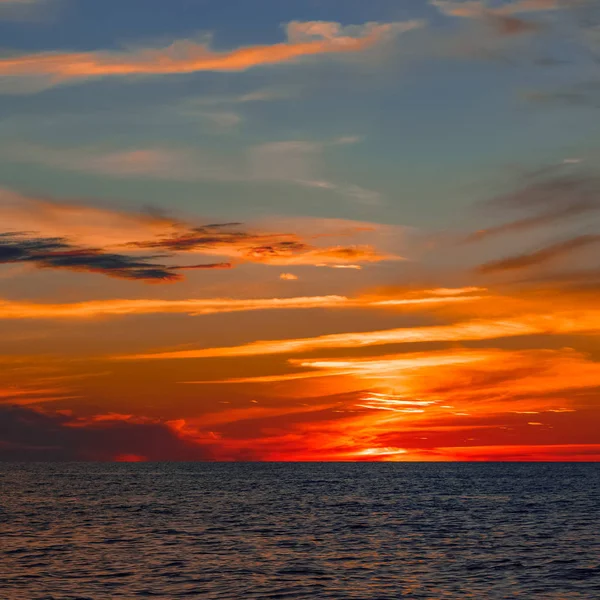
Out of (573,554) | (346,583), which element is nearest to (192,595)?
(346,583)

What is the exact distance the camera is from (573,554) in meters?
57.2

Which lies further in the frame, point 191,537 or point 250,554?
point 191,537

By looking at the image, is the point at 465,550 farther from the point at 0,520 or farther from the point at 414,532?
the point at 0,520

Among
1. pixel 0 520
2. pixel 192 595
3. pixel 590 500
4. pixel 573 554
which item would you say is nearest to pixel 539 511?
pixel 590 500

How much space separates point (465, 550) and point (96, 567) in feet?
82.3

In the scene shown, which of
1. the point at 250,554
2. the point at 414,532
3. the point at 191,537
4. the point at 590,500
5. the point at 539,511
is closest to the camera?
the point at 250,554

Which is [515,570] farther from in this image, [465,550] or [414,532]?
[414,532]

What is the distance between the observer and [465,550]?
192 ft

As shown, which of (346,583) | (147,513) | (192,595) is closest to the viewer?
(192,595)

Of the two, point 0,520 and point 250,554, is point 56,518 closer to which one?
point 0,520

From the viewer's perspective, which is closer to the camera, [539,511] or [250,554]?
[250,554]

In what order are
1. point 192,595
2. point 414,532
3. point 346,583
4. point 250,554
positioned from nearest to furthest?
point 192,595
point 346,583
point 250,554
point 414,532

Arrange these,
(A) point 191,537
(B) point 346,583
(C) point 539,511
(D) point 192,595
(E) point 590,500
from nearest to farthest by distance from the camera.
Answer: (D) point 192,595, (B) point 346,583, (A) point 191,537, (C) point 539,511, (E) point 590,500

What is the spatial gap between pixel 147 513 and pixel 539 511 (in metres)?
44.6
